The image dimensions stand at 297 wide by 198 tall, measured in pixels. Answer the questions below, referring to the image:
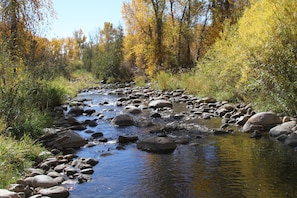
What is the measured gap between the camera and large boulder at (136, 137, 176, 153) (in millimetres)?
7711

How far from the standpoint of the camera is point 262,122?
9.21 meters

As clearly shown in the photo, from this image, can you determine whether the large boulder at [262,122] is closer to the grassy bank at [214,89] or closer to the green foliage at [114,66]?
the grassy bank at [214,89]

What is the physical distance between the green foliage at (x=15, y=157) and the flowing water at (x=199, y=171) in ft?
3.46

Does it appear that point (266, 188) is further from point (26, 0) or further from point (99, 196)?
point (26, 0)

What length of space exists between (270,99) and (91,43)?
4545 cm

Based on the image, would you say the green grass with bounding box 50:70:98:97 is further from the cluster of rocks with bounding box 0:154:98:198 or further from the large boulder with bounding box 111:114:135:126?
the cluster of rocks with bounding box 0:154:98:198

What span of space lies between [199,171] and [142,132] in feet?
12.5

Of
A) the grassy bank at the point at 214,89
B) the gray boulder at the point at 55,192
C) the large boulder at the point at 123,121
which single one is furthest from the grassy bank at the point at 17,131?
the grassy bank at the point at 214,89

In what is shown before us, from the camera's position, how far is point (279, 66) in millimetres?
8852

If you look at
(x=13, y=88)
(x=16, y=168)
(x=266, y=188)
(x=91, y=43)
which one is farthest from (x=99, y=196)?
(x=91, y=43)

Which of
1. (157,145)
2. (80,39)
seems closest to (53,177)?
(157,145)

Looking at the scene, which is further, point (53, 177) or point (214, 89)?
point (214, 89)

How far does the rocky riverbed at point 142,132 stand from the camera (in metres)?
5.74

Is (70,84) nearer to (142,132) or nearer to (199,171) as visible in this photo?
(142,132)
